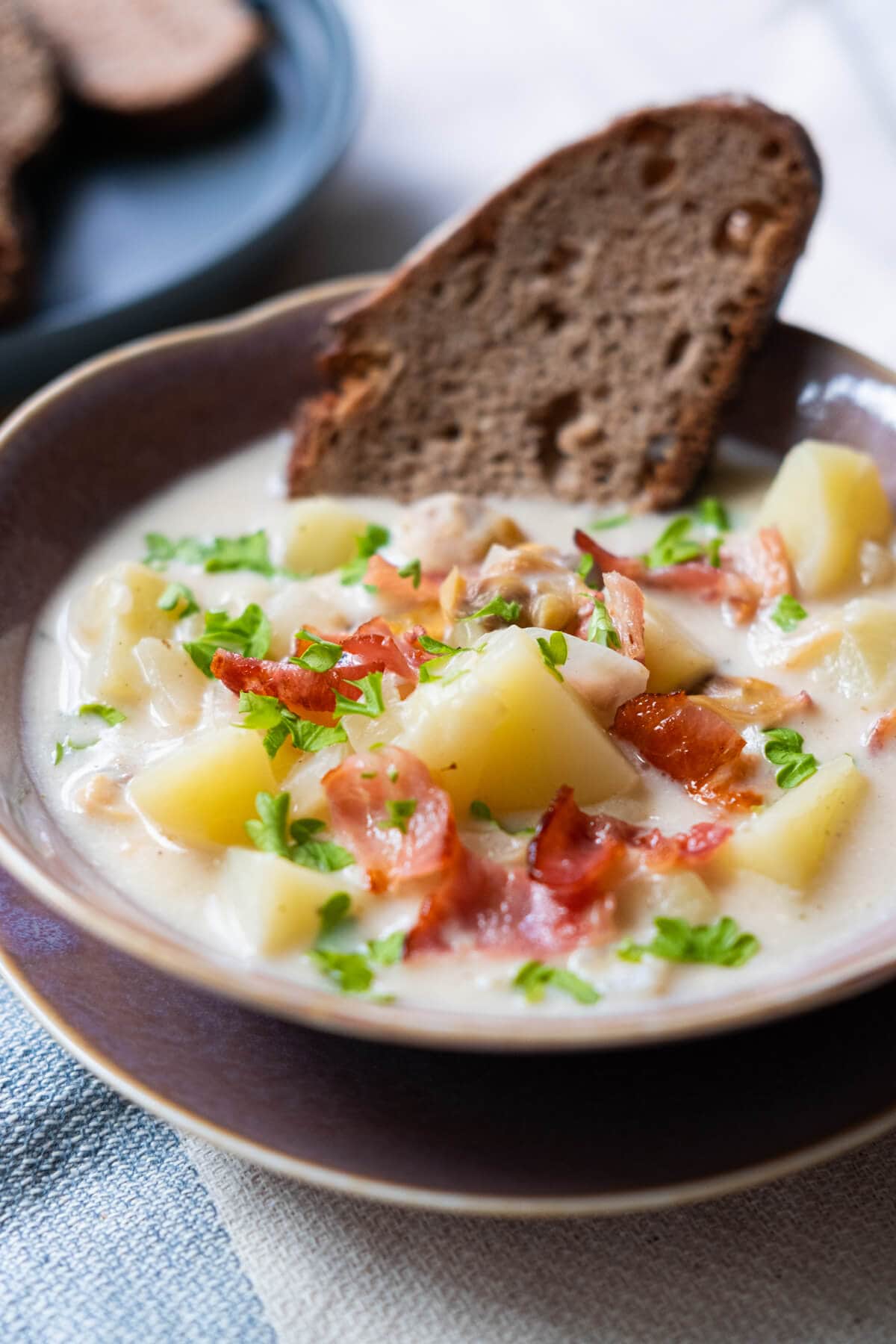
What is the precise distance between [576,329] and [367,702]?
177 cm

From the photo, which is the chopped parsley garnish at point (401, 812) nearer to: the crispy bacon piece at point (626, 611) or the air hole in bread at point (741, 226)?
the crispy bacon piece at point (626, 611)

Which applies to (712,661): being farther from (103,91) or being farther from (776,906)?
(103,91)

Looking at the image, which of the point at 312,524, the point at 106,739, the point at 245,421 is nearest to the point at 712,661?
the point at 312,524

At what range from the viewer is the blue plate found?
15.3 ft

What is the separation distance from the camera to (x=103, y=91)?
18.7ft

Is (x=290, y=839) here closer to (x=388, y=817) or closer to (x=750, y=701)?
(x=388, y=817)

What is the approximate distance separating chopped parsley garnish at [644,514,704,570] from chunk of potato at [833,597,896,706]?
1.75 ft

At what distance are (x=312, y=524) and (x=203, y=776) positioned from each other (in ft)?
3.82

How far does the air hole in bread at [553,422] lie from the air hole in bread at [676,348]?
29cm

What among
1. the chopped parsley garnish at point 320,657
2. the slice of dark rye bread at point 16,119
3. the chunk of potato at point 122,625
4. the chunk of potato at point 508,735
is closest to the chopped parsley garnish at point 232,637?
the chunk of potato at point 122,625

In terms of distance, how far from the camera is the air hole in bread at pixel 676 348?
4203mm

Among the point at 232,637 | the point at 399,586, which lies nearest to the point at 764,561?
the point at 399,586

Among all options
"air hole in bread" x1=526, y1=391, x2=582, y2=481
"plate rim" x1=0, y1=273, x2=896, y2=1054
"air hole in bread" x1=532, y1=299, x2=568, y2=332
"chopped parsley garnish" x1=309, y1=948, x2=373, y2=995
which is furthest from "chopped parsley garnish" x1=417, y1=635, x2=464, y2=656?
"air hole in bread" x1=532, y1=299, x2=568, y2=332

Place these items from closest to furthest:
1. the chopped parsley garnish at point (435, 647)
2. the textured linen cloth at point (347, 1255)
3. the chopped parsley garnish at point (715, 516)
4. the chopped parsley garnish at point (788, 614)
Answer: the textured linen cloth at point (347, 1255)
the chopped parsley garnish at point (435, 647)
the chopped parsley garnish at point (788, 614)
the chopped parsley garnish at point (715, 516)
